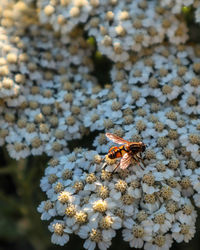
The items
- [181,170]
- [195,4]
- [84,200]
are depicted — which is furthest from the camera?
[195,4]

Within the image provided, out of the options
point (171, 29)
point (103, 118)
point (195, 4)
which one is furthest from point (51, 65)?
point (195, 4)

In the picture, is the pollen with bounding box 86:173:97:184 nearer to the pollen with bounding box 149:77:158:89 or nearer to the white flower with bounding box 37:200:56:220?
the white flower with bounding box 37:200:56:220

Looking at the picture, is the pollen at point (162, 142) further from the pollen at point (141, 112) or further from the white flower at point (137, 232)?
the white flower at point (137, 232)

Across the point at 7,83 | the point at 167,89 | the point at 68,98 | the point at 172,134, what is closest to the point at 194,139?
the point at 172,134

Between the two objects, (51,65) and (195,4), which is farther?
(51,65)

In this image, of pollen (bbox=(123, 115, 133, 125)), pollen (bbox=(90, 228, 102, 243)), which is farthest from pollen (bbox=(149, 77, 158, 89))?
pollen (bbox=(90, 228, 102, 243))

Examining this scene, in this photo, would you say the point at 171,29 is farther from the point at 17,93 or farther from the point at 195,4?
the point at 17,93
